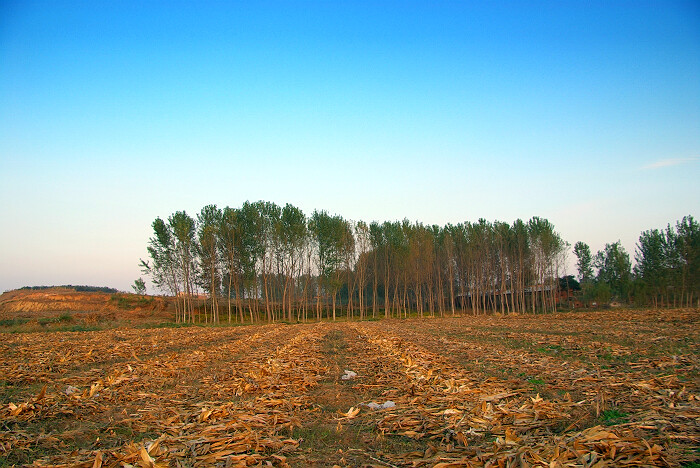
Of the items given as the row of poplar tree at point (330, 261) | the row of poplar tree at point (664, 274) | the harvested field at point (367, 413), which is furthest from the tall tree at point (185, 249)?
the row of poplar tree at point (664, 274)

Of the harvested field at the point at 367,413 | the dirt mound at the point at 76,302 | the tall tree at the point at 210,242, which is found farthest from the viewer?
the dirt mound at the point at 76,302

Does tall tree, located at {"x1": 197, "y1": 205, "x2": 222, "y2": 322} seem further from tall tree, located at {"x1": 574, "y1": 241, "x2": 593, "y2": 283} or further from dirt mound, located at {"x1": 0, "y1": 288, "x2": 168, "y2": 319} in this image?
tall tree, located at {"x1": 574, "y1": 241, "x2": 593, "y2": 283}

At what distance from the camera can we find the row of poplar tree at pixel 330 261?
169 feet

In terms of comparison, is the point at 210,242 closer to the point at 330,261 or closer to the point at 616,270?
the point at 330,261

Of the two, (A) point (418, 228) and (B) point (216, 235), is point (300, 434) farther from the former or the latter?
(A) point (418, 228)

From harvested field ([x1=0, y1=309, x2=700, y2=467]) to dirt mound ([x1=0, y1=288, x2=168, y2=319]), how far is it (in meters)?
54.7

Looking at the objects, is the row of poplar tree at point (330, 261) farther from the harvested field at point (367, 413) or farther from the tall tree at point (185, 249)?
the harvested field at point (367, 413)

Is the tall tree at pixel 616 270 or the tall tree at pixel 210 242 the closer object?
the tall tree at pixel 210 242

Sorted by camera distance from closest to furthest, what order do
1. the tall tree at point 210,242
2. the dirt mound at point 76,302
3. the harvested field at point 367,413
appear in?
the harvested field at point 367,413, the tall tree at point 210,242, the dirt mound at point 76,302

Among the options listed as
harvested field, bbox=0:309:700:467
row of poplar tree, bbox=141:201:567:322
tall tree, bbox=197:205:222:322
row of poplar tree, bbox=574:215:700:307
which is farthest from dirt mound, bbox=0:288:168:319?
row of poplar tree, bbox=574:215:700:307

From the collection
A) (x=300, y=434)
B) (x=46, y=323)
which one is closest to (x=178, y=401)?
(x=300, y=434)

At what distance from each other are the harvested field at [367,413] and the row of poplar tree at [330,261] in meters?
40.9

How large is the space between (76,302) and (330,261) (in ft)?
137

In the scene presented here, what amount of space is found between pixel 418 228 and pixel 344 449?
195ft
